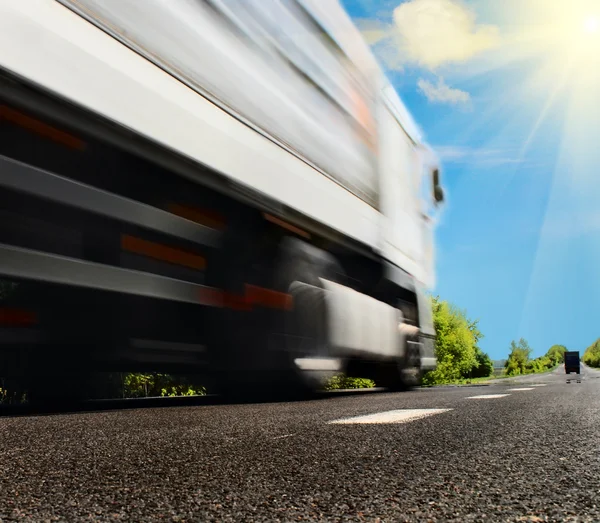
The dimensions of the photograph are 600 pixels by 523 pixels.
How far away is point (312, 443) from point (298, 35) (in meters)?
4.05

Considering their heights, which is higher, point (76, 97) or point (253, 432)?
point (76, 97)

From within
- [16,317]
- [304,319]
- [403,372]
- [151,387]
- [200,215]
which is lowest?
[151,387]

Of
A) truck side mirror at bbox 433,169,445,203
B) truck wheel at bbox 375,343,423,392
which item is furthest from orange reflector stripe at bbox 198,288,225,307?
truck side mirror at bbox 433,169,445,203

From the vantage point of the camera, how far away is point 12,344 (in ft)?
12.3

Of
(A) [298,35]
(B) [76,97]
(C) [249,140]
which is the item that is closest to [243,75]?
(C) [249,140]

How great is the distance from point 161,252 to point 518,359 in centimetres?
10878

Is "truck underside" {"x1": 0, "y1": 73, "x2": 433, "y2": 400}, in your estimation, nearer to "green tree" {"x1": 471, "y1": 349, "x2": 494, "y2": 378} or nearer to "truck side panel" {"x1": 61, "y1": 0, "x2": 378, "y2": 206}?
"truck side panel" {"x1": 61, "y1": 0, "x2": 378, "y2": 206}

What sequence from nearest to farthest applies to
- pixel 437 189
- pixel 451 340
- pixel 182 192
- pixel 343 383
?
pixel 182 192 → pixel 437 189 → pixel 343 383 → pixel 451 340

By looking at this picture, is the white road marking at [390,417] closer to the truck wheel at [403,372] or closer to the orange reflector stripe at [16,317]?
the orange reflector stripe at [16,317]

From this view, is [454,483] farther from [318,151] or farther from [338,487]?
[318,151]

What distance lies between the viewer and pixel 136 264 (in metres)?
4.06

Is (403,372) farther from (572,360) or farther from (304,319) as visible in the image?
(572,360)

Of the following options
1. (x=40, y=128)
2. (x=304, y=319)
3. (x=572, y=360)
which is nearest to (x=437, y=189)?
(x=304, y=319)

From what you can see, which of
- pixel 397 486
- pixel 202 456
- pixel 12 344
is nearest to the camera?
pixel 397 486
